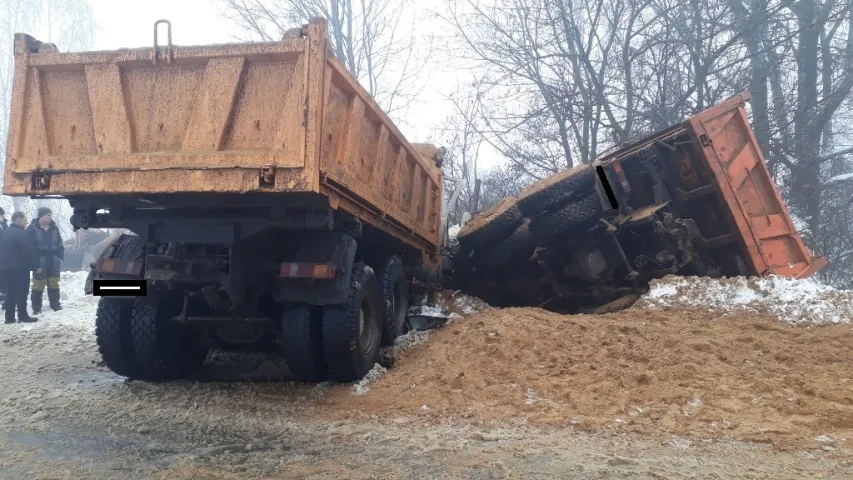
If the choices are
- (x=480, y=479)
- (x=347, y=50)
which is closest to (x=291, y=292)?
(x=480, y=479)

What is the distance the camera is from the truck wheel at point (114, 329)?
17.1ft

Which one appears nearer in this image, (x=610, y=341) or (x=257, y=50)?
(x=257, y=50)

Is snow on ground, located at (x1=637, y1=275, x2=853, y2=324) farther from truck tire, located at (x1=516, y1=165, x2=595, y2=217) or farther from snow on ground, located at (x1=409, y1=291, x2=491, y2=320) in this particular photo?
snow on ground, located at (x1=409, y1=291, x2=491, y2=320)

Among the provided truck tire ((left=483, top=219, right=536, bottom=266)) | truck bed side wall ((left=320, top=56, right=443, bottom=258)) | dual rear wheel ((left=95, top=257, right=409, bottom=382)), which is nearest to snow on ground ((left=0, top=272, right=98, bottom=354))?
dual rear wheel ((left=95, top=257, right=409, bottom=382))

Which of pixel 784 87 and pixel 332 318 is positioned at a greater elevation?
pixel 784 87

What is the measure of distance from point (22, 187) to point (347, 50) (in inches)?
641

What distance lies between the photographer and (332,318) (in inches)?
196

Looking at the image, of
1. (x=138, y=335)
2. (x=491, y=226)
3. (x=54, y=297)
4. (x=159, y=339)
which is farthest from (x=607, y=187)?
(x=54, y=297)

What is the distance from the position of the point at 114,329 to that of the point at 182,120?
1953 millimetres

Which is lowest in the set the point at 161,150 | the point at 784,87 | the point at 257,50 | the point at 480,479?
the point at 480,479

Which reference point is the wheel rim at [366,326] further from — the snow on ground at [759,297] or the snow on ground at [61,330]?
the snow on ground at [61,330]

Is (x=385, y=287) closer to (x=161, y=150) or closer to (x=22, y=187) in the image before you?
(x=161, y=150)

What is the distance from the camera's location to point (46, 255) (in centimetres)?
982

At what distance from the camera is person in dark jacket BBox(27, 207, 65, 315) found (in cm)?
966
